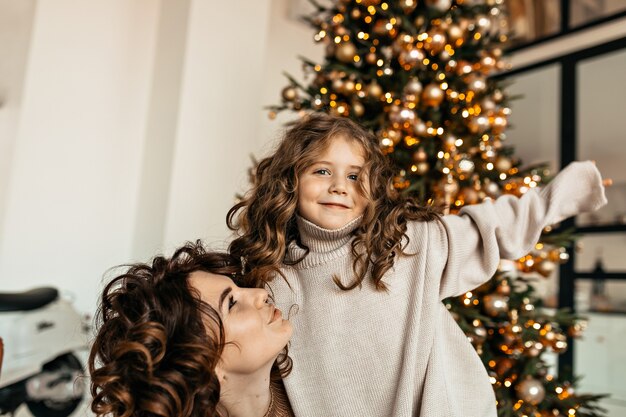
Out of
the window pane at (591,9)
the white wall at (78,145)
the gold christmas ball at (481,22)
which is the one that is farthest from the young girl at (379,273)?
the window pane at (591,9)

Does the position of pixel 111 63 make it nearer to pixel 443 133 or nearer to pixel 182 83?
pixel 182 83

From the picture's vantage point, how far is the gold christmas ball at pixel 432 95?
183cm

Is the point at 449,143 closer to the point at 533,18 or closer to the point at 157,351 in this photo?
the point at 157,351

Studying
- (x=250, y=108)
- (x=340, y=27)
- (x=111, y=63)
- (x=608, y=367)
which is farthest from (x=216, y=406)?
(x=608, y=367)

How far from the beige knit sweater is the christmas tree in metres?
0.39

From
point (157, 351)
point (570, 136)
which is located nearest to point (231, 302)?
point (157, 351)

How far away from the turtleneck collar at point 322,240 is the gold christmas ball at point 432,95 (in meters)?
0.68

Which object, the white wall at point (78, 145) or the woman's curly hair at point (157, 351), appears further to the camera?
the white wall at point (78, 145)

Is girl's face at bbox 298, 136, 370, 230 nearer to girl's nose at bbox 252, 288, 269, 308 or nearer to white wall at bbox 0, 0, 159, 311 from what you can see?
girl's nose at bbox 252, 288, 269, 308

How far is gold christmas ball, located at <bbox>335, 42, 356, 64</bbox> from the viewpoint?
195 centimetres

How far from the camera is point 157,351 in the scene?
1042 millimetres

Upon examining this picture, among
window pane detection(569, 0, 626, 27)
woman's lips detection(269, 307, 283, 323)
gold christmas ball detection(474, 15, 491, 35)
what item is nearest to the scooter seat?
woman's lips detection(269, 307, 283, 323)

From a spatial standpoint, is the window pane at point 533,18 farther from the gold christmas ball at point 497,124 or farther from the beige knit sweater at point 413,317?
the beige knit sweater at point 413,317

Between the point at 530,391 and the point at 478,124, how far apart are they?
2.79 ft
